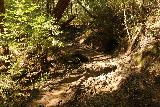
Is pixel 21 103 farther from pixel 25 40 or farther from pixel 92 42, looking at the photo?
pixel 92 42

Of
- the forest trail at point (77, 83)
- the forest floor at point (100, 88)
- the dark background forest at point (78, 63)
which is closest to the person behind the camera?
the forest floor at point (100, 88)

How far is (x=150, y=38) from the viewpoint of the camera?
11477 mm

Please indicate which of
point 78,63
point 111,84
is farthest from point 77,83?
point 78,63

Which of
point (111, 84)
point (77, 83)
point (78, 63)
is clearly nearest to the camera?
point (111, 84)

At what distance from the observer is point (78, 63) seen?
17.2 metres

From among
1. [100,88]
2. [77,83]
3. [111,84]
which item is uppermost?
[111,84]

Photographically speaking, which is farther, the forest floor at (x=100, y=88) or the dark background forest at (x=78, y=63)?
the dark background forest at (x=78, y=63)

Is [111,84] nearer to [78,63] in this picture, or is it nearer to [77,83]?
[77,83]

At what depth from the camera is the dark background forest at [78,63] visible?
9.74 m

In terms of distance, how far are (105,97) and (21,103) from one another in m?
4.00

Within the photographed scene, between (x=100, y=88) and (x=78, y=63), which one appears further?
(x=78, y=63)

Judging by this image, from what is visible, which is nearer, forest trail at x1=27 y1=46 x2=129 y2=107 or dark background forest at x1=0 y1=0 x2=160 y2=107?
dark background forest at x1=0 y1=0 x2=160 y2=107

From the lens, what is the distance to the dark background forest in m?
9.74

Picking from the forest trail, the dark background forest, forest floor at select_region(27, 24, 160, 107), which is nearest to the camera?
forest floor at select_region(27, 24, 160, 107)
